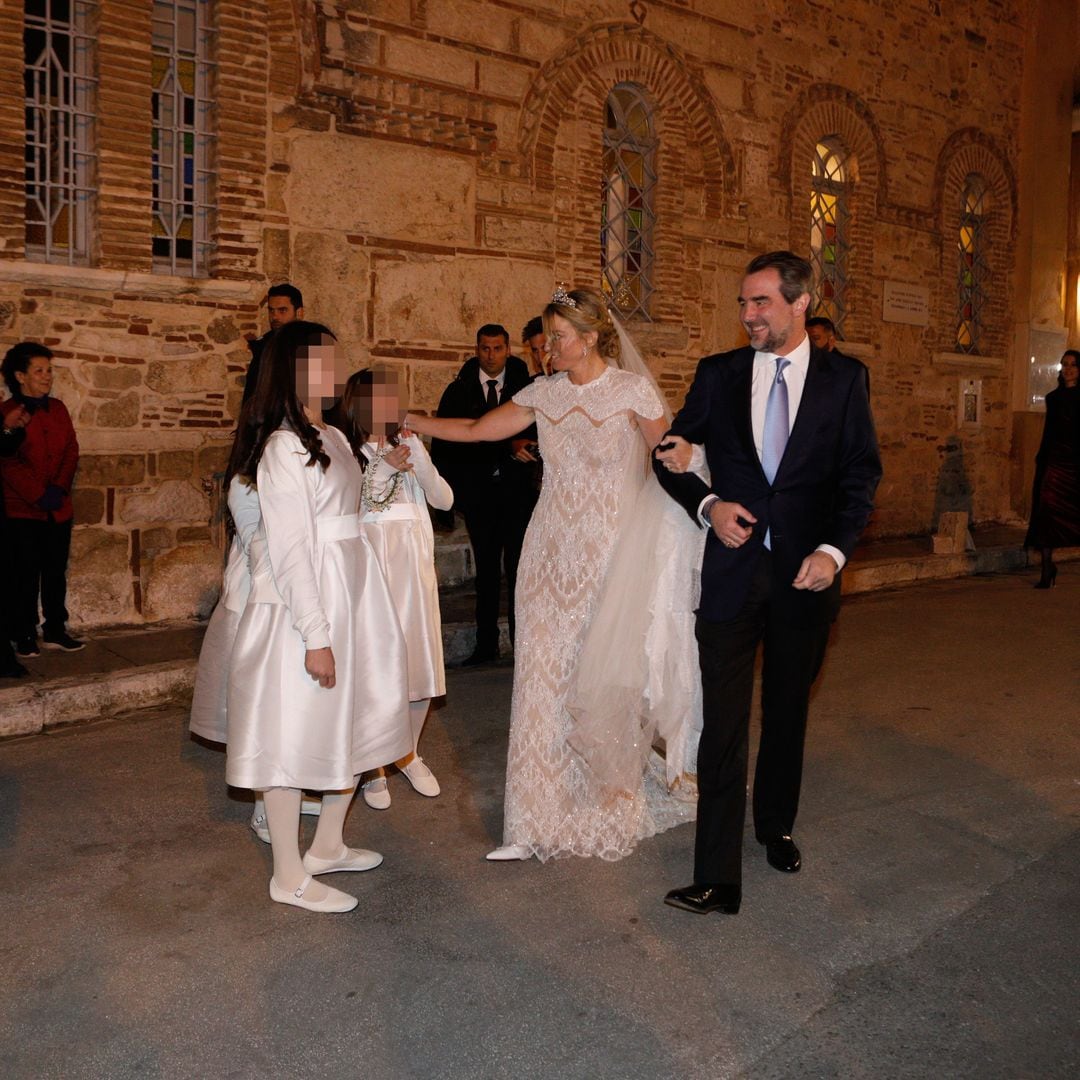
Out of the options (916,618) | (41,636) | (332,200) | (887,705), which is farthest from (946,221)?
(41,636)

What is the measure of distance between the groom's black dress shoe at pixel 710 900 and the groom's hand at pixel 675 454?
143cm

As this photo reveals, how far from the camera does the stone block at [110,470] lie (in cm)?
820

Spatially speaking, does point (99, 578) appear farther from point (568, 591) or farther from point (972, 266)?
point (972, 266)

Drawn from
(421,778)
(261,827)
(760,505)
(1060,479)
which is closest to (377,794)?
(421,778)

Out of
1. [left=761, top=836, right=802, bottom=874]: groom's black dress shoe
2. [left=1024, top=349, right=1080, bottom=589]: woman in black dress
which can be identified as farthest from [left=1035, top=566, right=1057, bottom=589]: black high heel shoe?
[left=761, top=836, right=802, bottom=874]: groom's black dress shoe

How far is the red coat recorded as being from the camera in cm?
725

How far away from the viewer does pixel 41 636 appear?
7.80 metres

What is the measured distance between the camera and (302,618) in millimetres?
3736

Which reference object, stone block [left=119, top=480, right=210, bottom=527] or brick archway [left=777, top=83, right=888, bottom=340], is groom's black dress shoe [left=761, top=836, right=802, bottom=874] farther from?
brick archway [left=777, top=83, right=888, bottom=340]

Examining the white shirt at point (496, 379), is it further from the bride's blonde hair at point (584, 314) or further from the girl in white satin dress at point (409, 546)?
the bride's blonde hair at point (584, 314)

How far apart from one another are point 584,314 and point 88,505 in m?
4.91

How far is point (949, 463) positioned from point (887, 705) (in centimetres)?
963

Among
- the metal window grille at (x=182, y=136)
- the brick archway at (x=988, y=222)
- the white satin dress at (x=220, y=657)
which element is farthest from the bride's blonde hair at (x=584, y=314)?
the brick archway at (x=988, y=222)

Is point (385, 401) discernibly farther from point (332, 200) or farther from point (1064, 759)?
point (332, 200)
